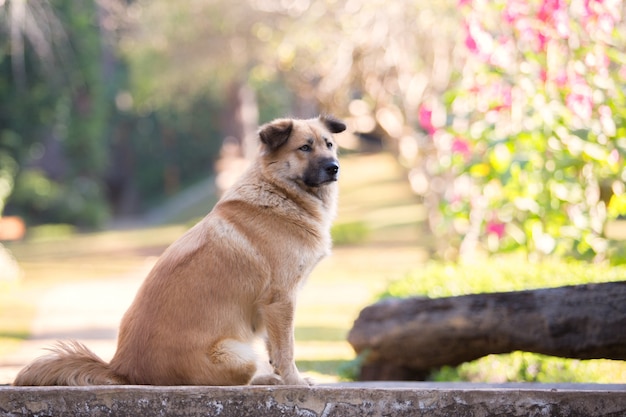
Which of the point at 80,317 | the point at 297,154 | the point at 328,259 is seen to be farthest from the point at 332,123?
the point at 328,259

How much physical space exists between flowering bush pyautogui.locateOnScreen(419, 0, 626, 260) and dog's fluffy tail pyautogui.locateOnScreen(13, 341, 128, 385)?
15.5 feet

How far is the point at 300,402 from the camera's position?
440 cm

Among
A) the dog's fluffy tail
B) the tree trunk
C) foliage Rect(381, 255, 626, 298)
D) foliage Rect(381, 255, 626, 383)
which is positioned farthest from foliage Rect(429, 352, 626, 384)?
the dog's fluffy tail

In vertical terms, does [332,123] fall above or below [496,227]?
below

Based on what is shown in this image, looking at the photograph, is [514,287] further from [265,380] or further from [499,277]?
[265,380]

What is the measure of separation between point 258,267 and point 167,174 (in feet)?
143

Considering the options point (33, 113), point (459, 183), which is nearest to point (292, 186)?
point (459, 183)

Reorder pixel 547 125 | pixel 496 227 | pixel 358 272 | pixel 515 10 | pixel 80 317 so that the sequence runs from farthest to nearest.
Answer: pixel 358 272 → pixel 80 317 → pixel 496 227 → pixel 515 10 → pixel 547 125

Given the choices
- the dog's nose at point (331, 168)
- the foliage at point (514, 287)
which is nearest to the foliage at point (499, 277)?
the foliage at point (514, 287)

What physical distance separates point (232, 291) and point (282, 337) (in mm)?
390

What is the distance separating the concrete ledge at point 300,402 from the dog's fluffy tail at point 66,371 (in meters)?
0.30

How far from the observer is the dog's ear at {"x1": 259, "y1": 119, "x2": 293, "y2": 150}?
533 centimetres

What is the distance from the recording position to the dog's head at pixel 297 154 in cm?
536

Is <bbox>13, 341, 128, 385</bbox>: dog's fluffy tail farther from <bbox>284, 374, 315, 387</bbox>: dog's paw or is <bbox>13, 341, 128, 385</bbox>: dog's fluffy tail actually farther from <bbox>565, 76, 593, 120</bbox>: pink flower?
<bbox>565, 76, 593, 120</bbox>: pink flower
